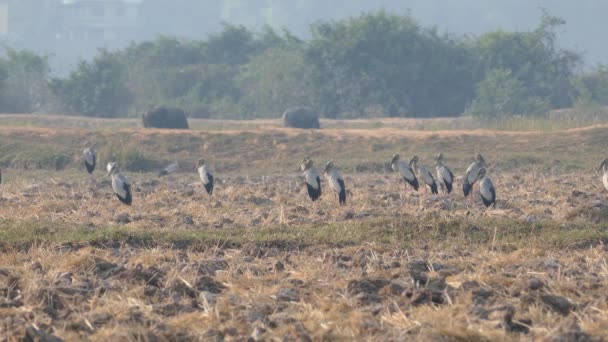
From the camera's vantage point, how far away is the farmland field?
6.62 meters

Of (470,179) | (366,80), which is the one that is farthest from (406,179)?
(366,80)

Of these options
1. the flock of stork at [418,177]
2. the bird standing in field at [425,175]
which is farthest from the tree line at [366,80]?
the flock of stork at [418,177]

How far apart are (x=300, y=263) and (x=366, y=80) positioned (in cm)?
3378

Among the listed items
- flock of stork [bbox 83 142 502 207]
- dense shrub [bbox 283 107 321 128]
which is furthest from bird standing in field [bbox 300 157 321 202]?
dense shrub [bbox 283 107 321 128]

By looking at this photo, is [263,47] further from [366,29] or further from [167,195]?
[167,195]

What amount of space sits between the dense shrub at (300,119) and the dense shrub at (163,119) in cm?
315

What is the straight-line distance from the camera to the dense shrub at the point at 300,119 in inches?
1275

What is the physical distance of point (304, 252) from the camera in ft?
32.8

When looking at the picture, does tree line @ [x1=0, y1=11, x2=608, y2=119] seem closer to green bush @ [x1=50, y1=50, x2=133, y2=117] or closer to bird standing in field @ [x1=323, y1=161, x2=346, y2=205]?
green bush @ [x1=50, y1=50, x2=133, y2=117]

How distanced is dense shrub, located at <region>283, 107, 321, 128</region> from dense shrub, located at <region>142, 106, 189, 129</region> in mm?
3155

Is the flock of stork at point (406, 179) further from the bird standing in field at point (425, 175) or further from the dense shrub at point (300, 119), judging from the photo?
the dense shrub at point (300, 119)

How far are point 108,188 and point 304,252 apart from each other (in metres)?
8.90

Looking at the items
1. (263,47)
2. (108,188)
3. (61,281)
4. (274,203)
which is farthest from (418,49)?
(61,281)

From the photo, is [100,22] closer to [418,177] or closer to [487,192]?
[418,177]
